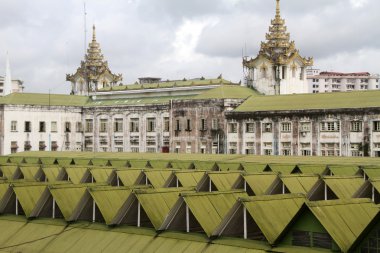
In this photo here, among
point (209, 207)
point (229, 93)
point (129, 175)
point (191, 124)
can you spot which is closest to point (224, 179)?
point (129, 175)

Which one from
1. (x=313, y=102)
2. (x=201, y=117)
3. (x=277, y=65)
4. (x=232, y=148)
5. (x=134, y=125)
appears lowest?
(x=232, y=148)

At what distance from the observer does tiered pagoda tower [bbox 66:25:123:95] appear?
128 metres

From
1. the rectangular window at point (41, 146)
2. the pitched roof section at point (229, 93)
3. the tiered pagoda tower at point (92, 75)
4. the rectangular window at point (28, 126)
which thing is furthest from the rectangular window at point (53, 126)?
the pitched roof section at point (229, 93)

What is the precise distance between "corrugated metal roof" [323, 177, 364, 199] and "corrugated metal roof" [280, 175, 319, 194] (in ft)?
4.42

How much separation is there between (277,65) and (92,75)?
40502 millimetres

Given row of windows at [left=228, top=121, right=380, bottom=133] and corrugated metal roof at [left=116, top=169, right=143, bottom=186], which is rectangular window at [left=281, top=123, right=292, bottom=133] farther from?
corrugated metal roof at [left=116, top=169, right=143, bottom=186]

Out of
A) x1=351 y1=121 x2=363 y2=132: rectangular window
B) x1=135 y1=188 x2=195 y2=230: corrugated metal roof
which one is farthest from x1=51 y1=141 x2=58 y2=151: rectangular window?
x1=135 y1=188 x2=195 y2=230: corrugated metal roof

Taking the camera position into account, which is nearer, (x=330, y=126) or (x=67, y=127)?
(x=330, y=126)

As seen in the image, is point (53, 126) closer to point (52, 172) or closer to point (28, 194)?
point (52, 172)

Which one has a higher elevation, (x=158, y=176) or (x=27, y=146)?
(x=27, y=146)

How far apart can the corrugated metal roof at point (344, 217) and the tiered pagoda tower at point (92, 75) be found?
104m

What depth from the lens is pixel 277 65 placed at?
9925cm

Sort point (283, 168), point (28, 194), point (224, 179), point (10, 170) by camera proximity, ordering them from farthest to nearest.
→ point (10, 170) < point (283, 168) < point (224, 179) < point (28, 194)

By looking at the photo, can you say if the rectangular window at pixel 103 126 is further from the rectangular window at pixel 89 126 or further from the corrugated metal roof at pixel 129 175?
the corrugated metal roof at pixel 129 175
